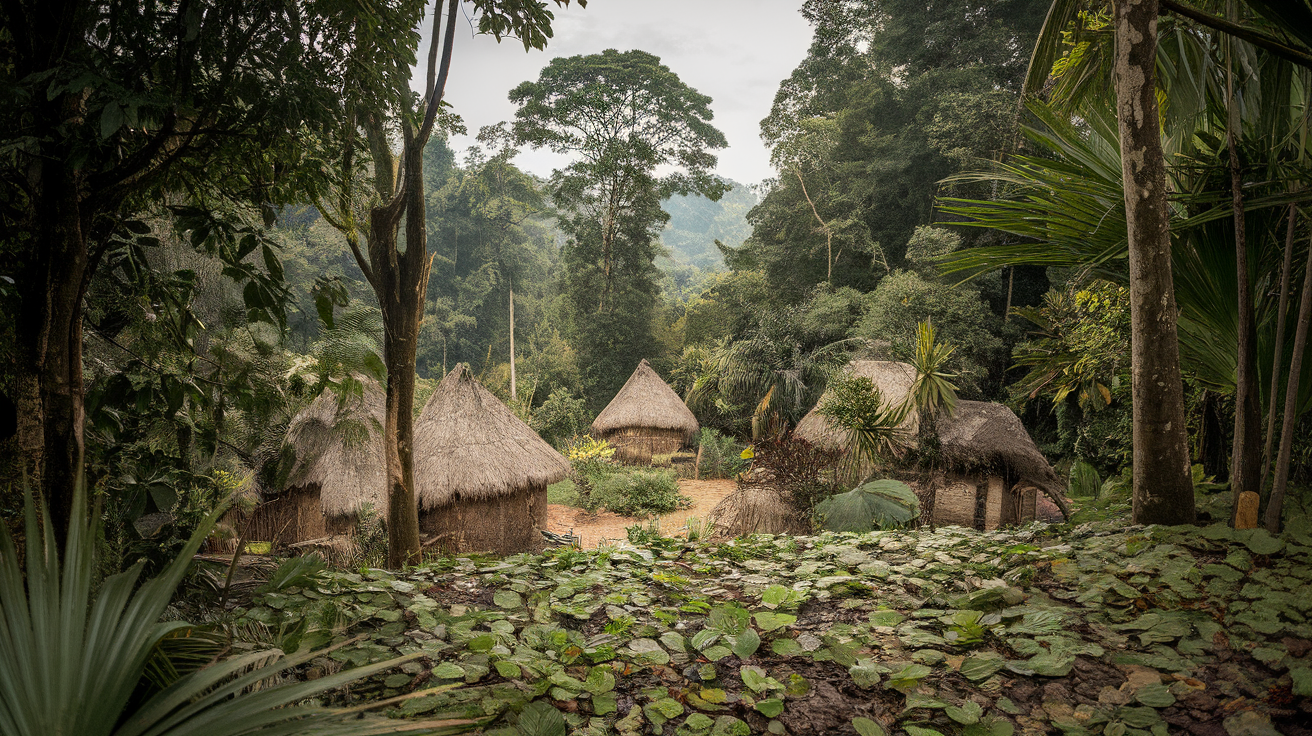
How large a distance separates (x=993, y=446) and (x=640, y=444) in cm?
972

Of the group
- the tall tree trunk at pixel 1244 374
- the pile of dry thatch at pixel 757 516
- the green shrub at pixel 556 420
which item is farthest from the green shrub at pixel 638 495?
the tall tree trunk at pixel 1244 374

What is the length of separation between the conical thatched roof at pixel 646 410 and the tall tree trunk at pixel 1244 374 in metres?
14.0

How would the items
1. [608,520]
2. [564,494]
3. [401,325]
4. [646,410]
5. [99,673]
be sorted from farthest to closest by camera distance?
[646,410]
[564,494]
[608,520]
[401,325]
[99,673]

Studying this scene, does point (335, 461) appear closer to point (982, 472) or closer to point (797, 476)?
point (797, 476)

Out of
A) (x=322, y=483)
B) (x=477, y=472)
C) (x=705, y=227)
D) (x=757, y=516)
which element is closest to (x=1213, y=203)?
(x=757, y=516)

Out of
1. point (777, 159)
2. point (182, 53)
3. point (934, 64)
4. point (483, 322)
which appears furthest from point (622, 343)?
point (182, 53)

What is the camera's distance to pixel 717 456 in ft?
51.2

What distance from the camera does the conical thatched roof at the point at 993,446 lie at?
26.6 feet

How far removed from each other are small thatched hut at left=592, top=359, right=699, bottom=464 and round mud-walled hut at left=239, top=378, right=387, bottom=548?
24.9ft

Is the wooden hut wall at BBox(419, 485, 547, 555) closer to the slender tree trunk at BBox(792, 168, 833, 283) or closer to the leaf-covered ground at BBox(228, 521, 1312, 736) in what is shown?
the leaf-covered ground at BBox(228, 521, 1312, 736)

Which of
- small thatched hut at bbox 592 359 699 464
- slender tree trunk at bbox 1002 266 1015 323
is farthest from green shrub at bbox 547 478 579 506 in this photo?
slender tree trunk at bbox 1002 266 1015 323

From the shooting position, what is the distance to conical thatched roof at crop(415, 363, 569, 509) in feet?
27.2

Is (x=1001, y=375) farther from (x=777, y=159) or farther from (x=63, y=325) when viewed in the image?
(x=63, y=325)

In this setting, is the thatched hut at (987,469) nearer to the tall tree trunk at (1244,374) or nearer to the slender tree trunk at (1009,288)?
the tall tree trunk at (1244,374)
